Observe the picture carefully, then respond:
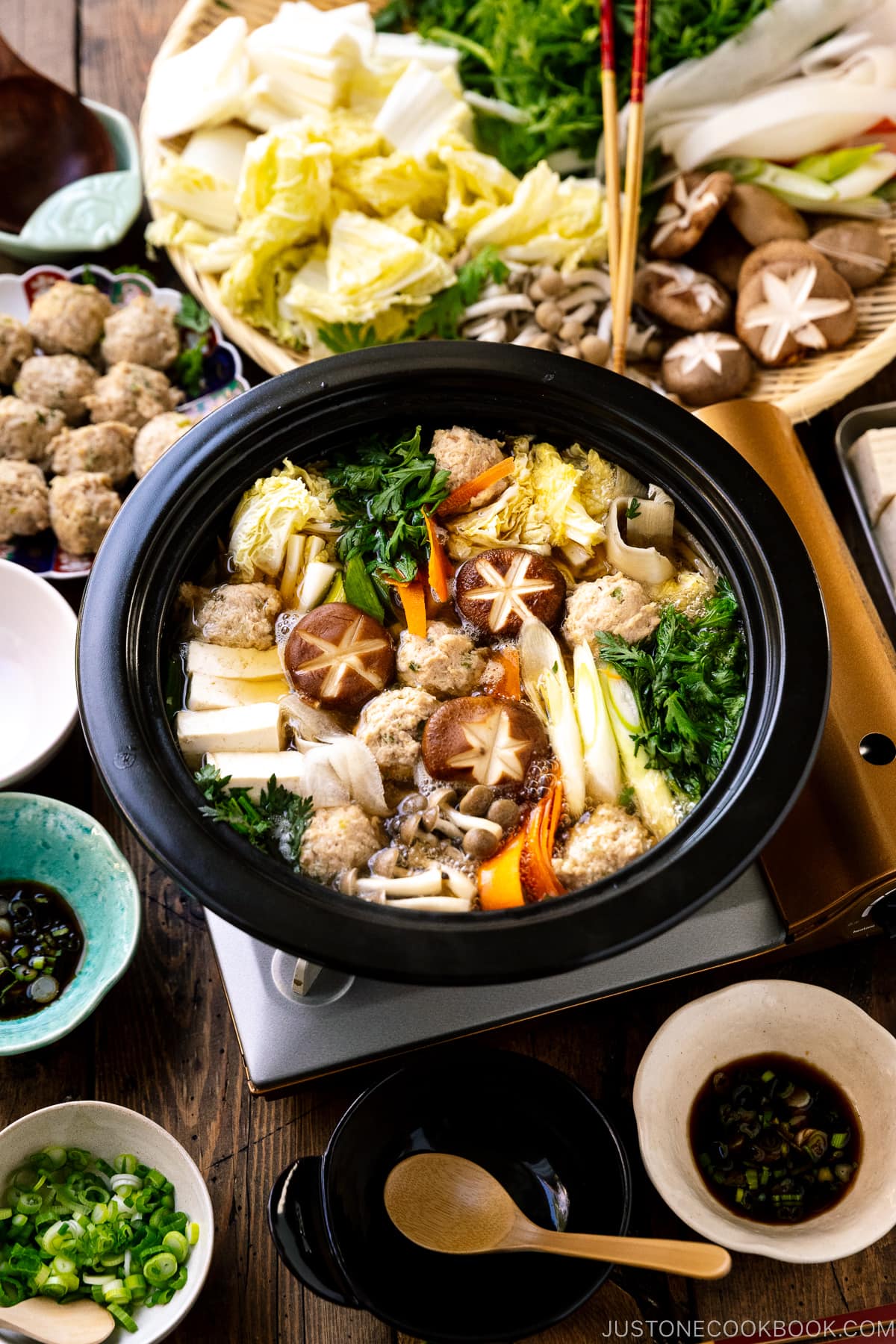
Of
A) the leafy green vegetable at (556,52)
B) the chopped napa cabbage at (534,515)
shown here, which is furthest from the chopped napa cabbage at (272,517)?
the leafy green vegetable at (556,52)

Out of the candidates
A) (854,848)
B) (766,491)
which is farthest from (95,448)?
(854,848)

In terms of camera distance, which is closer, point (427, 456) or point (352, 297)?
point (427, 456)

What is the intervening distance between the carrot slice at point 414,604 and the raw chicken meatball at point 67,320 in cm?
142

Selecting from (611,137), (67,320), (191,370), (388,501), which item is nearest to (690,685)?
(388,501)

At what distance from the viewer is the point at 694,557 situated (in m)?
2.05

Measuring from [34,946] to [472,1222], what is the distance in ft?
3.41

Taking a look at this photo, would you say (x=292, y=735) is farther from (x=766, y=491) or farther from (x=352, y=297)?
(x=352, y=297)

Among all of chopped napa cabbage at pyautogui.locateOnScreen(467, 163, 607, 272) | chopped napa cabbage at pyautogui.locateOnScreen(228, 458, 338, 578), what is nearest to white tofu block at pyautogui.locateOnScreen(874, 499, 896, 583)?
chopped napa cabbage at pyautogui.locateOnScreen(467, 163, 607, 272)

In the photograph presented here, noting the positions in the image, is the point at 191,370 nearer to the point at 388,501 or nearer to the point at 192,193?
the point at 192,193

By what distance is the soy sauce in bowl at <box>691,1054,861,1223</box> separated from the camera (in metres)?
2.08

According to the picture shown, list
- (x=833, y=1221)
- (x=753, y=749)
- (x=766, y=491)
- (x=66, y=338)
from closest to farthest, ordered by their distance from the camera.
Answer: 1. (x=753, y=749)
2. (x=766, y=491)
3. (x=833, y=1221)
4. (x=66, y=338)

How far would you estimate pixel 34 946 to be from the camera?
225 centimetres

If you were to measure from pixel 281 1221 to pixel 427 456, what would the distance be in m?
1.43

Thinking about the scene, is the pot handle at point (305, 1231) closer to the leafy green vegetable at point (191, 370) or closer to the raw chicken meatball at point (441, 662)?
the raw chicken meatball at point (441, 662)
